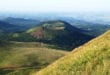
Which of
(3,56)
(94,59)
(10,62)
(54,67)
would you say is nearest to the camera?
(94,59)

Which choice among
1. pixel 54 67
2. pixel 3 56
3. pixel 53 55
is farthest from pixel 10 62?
pixel 54 67

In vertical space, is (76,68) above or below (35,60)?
above

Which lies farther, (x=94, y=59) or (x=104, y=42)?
(x=104, y=42)

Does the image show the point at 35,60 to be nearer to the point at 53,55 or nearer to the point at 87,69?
the point at 53,55

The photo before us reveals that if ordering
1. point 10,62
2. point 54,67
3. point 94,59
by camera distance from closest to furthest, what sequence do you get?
1. point 94,59
2. point 54,67
3. point 10,62

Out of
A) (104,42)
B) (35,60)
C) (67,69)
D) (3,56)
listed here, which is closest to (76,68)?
(67,69)

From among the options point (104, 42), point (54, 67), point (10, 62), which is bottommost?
point (10, 62)

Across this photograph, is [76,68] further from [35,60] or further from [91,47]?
[35,60]
